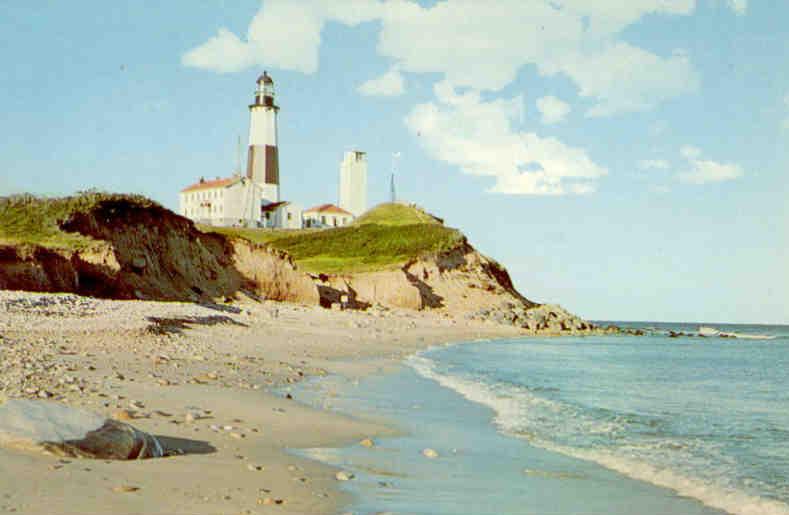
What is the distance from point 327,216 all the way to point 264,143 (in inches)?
569

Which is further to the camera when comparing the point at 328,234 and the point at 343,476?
the point at 328,234

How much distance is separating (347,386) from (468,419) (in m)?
3.93

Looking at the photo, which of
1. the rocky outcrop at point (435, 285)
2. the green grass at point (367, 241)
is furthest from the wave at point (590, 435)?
the green grass at point (367, 241)

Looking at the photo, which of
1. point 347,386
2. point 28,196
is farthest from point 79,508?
point 28,196

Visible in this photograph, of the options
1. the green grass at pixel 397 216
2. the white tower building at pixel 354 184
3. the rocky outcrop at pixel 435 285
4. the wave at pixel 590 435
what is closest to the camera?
the wave at pixel 590 435

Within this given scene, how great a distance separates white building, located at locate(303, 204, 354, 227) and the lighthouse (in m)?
8.23

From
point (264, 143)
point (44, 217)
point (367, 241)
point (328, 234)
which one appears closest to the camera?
point (44, 217)

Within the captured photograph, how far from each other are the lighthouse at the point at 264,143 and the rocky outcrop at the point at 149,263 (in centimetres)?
4625

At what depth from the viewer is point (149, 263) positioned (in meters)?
38.7

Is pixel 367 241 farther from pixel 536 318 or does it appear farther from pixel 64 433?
pixel 64 433

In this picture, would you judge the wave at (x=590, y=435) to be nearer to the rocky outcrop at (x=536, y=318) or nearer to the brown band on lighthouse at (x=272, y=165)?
the rocky outcrop at (x=536, y=318)

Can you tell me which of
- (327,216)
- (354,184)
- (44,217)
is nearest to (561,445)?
(44,217)

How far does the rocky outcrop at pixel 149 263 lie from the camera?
3058 centimetres

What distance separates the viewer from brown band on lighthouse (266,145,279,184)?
309 feet
